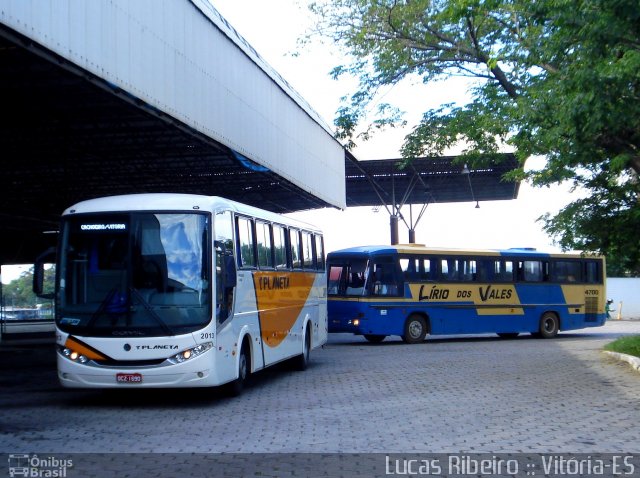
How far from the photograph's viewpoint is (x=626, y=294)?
57.0 metres

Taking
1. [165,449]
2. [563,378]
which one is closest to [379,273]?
[563,378]

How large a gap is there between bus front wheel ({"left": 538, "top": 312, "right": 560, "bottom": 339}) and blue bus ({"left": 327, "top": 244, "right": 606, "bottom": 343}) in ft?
0.11

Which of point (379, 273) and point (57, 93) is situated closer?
point (57, 93)

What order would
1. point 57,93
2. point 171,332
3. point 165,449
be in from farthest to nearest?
point 57,93 → point 171,332 → point 165,449

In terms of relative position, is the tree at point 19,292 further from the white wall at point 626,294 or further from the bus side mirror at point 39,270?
the white wall at point 626,294

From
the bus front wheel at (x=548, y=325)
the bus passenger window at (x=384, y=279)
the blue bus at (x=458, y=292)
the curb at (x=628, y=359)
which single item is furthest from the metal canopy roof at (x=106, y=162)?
the curb at (x=628, y=359)

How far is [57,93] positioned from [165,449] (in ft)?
29.1

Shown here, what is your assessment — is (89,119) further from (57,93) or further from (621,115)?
(621,115)

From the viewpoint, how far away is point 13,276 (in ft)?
120

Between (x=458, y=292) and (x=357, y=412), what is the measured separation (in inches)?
639

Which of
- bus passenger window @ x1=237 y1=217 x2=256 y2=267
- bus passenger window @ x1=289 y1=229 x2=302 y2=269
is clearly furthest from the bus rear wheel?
bus passenger window @ x1=237 y1=217 x2=256 y2=267

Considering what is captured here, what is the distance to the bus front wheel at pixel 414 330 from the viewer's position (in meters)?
26.5

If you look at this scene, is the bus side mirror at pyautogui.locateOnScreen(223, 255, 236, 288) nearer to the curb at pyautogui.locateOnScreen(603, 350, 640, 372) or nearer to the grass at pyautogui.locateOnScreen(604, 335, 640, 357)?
the curb at pyautogui.locateOnScreen(603, 350, 640, 372)

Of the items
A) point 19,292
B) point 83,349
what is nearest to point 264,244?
point 83,349
